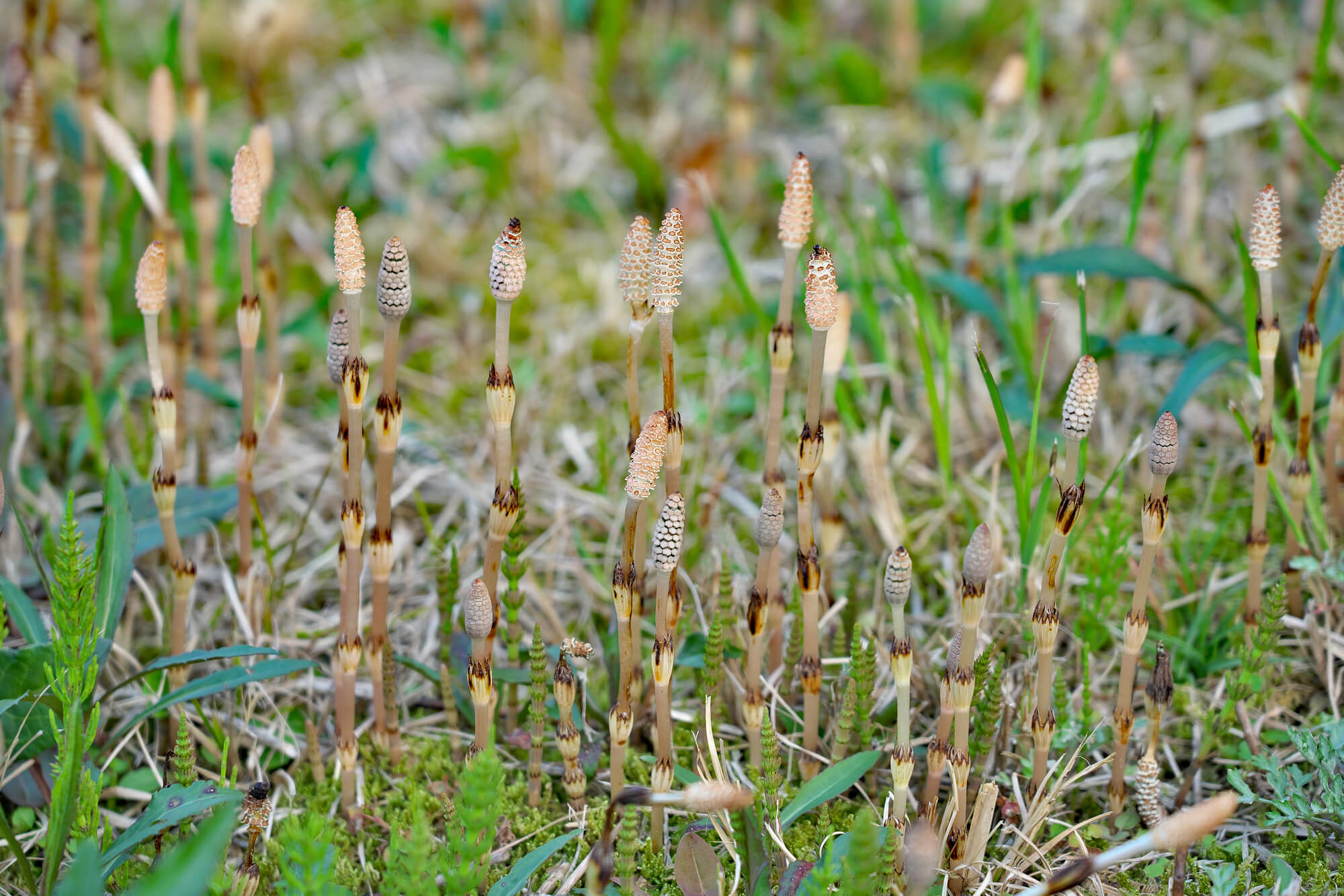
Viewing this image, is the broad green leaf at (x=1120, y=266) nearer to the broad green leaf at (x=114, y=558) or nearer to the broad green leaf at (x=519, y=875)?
the broad green leaf at (x=519, y=875)

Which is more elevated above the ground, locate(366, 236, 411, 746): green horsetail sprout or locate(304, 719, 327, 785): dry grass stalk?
locate(366, 236, 411, 746): green horsetail sprout

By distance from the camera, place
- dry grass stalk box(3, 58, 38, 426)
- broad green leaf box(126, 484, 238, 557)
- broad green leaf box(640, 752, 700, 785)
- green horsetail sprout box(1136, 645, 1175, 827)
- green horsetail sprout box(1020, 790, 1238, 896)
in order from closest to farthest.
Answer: green horsetail sprout box(1020, 790, 1238, 896)
green horsetail sprout box(1136, 645, 1175, 827)
broad green leaf box(640, 752, 700, 785)
broad green leaf box(126, 484, 238, 557)
dry grass stalk box(3, 58, 38, 426)

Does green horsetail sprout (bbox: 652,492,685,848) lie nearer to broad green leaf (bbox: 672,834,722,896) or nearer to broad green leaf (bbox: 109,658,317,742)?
broad green leaf (bbox: 672,834,722,896)

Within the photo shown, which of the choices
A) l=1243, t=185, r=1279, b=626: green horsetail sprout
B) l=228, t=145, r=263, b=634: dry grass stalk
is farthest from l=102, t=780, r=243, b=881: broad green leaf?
l=1243, t=185, r=1279, b=626: green horsetail sprout

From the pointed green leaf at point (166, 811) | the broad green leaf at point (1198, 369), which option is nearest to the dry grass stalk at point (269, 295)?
the pointed green leaf at point (166, 811)

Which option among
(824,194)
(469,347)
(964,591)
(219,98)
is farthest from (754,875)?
(219,98)

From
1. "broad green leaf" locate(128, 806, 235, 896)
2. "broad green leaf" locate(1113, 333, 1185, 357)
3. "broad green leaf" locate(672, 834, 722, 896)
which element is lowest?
"broad green leaf" locate(672, 834, 722, 896)
